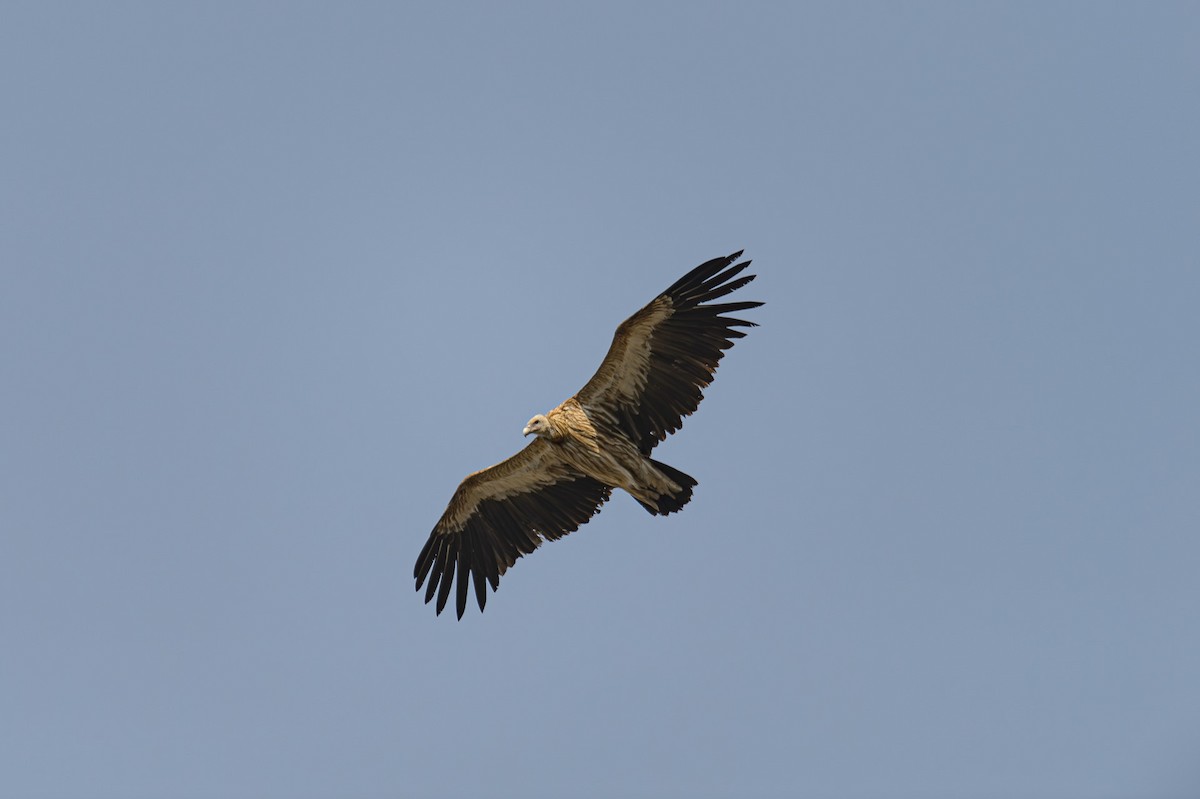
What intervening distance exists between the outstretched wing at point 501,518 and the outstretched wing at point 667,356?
5.12 feet

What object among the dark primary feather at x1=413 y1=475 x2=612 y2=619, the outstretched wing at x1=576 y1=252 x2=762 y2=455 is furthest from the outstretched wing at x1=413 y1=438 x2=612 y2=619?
the outstretched wing at x1=576 y1=252 x2=762 y2=455

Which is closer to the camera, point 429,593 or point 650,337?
point 650,337

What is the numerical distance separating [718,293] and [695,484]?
293 cm

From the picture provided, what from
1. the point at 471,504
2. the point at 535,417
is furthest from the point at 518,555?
the point at 535,417

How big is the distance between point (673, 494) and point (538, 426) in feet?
7.67

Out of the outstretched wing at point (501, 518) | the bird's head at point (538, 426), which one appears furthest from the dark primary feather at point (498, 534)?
the bird's head at point (538, 426)

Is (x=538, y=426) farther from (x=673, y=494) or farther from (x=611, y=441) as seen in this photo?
(x=673, y=494)

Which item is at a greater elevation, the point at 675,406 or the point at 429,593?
the point at 675,406

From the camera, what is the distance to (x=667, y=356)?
69.2 feet

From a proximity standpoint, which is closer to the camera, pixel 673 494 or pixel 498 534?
pixel 673 494

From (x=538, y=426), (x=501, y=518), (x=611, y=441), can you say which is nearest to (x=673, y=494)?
(x=611, y=441)

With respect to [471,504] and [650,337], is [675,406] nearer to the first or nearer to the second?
[650,337]

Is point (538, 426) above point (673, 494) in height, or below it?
above

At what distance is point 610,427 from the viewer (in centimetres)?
2159
